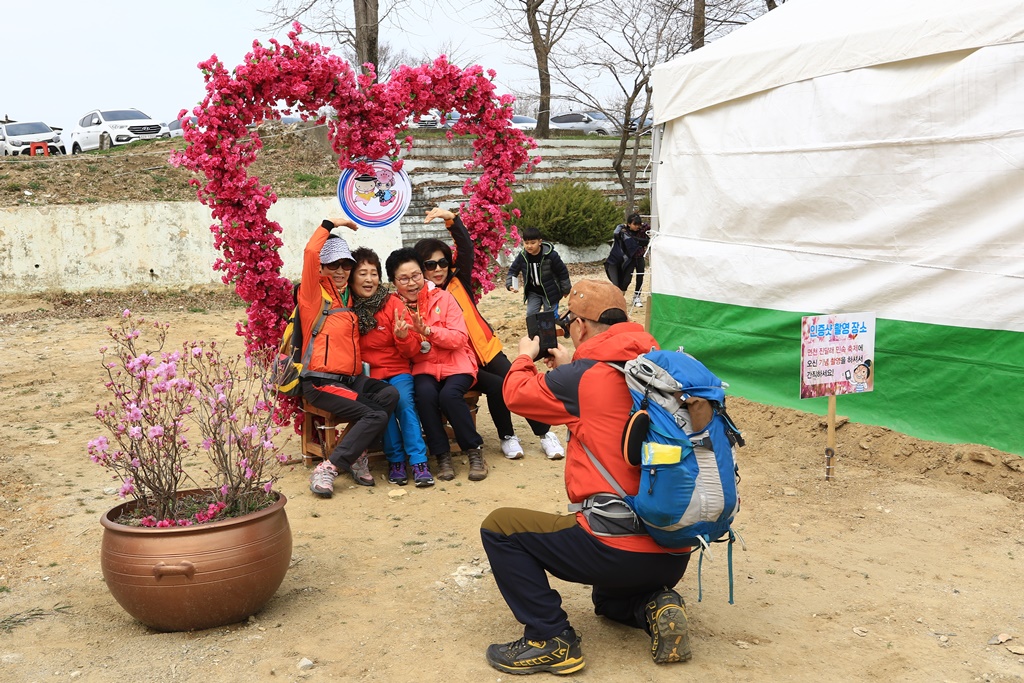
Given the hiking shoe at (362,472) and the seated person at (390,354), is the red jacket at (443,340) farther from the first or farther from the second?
the hiking shoe at (362,472)

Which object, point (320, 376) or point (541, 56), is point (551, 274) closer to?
point (320, 376)

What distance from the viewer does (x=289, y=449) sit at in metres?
6.61

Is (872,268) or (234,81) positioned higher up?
(234,81)

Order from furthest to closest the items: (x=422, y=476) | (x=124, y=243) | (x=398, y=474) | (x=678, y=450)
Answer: (x=124, y=243) < (x=398, y=474) < (x=422, y=476) < (x=678, y=450)

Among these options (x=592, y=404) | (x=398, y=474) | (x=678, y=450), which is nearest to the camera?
(x=678, y=450)

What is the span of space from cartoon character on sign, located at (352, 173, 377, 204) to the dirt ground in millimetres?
1900

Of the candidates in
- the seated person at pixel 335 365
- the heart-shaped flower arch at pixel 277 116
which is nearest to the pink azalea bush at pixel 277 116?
the heart-shaped flower arch at pixel 277 116

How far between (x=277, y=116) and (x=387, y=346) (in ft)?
5.52

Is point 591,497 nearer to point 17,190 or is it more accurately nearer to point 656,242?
point 656,242

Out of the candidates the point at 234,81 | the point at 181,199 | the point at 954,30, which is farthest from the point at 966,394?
the point at 181,199

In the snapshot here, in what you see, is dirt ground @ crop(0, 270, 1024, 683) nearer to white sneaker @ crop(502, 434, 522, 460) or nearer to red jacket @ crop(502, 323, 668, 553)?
white sneaker @ crop(502, 434, 522, 460)

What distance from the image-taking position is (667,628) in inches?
132

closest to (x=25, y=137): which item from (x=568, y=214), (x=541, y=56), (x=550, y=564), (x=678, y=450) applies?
(x=541, y=56)

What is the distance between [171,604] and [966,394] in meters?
4.66
